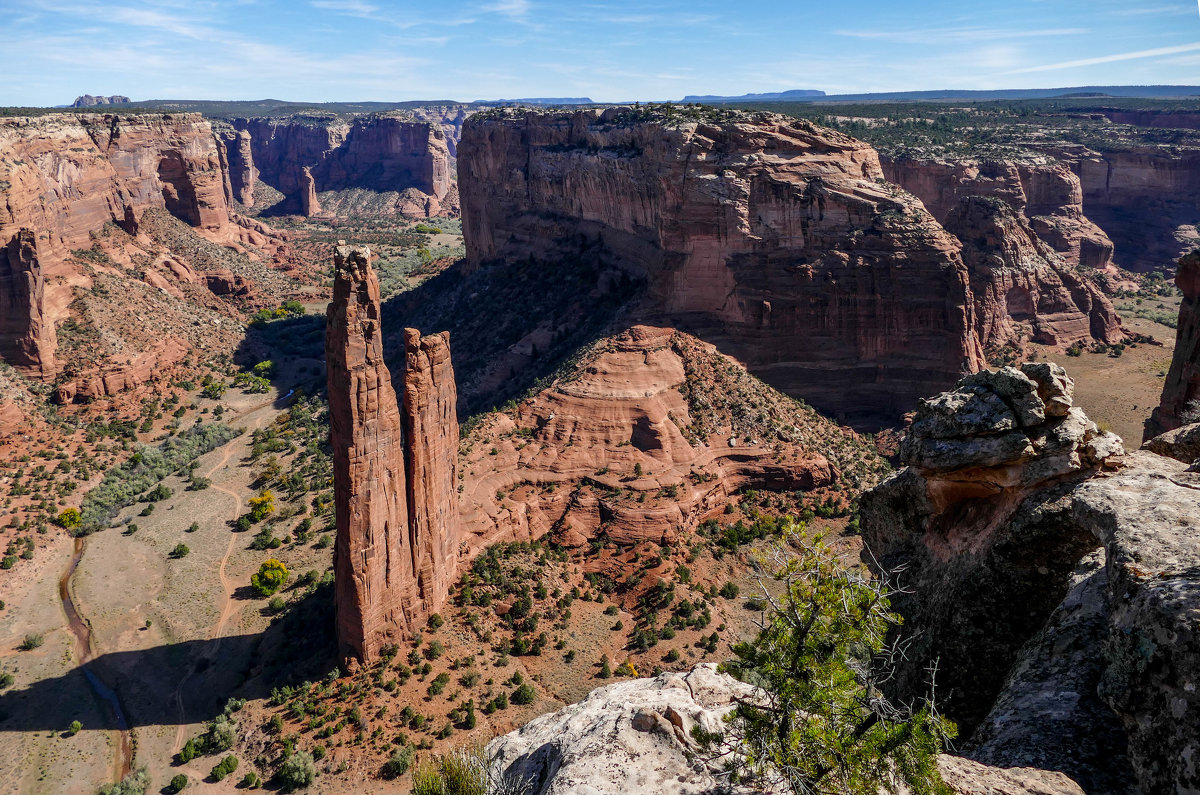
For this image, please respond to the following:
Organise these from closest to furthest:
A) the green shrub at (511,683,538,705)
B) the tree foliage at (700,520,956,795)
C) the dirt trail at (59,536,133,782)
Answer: the tree foliage at (700,520,956,795), the dirt trail at (59,536,133,782), the green shrub at (511,683,538,705)

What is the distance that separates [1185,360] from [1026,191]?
262ft

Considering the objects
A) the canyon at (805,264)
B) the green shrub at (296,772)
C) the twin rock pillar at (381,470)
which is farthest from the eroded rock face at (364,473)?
the canyon at (805,264)

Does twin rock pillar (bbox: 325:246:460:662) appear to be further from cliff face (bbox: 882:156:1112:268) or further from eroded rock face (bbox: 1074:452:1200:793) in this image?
cliff face (bbox: 882:156:1112:268)

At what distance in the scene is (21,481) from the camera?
6266 cm

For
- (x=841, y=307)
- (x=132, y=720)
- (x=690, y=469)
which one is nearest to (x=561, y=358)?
(x=690, y=469)

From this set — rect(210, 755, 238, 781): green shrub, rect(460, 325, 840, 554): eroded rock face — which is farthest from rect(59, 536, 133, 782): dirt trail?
rect(460, 325, 840, 554): eroded rock face

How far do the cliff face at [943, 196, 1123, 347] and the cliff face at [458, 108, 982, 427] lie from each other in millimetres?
18309

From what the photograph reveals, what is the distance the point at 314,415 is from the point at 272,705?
44485mm

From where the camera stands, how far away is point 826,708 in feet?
43.4

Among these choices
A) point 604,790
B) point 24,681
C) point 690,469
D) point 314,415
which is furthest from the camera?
point 314,415

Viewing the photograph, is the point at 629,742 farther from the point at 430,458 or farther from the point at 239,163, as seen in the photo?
the point at 239,163

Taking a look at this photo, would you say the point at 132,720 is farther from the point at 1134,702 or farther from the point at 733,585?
the point at 1134,702

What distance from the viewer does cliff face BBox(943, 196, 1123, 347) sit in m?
78.4

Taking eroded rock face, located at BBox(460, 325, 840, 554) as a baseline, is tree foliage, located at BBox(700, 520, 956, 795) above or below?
above
